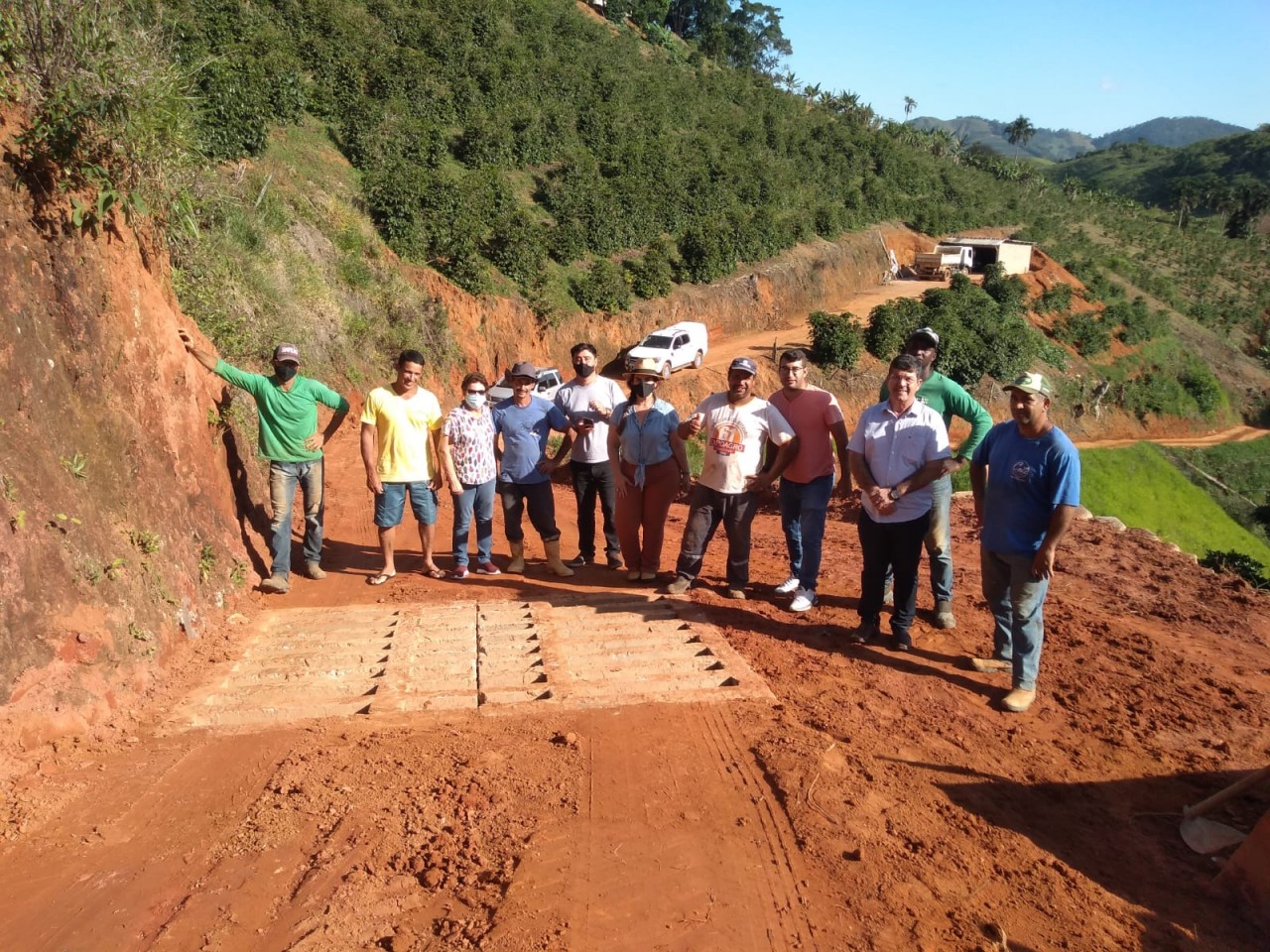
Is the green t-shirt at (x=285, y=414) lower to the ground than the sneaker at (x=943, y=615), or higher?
higher

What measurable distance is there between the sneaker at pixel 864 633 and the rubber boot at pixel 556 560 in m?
2.65

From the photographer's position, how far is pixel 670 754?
4406 mm

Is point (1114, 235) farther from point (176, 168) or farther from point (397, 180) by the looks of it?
point (176, 168)

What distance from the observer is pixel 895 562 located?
18.8ft

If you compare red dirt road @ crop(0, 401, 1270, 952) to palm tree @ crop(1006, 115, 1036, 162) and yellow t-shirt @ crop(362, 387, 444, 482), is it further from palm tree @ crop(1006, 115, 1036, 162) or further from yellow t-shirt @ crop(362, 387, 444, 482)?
palm tree @ crop(1006, 115, 1036, 162)

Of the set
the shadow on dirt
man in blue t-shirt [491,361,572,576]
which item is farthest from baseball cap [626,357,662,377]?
the shadow on dirt

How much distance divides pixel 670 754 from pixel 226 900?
2062 mm

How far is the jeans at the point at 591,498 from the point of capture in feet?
24.4

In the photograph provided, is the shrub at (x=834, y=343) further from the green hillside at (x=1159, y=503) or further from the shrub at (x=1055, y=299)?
the shrub at (x=1055, y=299)

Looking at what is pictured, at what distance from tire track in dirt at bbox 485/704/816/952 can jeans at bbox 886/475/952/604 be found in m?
2.34

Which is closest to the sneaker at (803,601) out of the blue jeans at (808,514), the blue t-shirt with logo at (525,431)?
the blue jeans at (808,514)

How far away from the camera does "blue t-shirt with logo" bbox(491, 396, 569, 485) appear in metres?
7.22

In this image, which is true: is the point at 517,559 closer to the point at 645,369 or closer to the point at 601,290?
the point at 645,369

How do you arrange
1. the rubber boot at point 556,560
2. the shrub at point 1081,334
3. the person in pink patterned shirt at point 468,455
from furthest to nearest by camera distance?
the shrub at point 1081,334 → the rubber boot at point 556,560 → the person in pink patterned shirt at point 468,455
